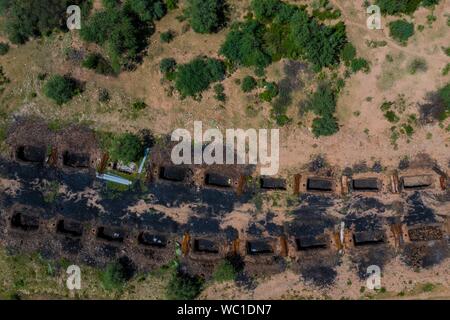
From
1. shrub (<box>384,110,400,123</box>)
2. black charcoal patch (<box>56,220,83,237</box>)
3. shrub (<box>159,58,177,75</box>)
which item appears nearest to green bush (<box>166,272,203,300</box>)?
black charcoal patch (<box>56,220,83,237</box>)

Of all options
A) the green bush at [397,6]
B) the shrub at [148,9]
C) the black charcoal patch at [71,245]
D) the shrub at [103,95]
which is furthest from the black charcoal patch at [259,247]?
the green bush at [397,6]

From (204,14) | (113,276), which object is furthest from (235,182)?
(204,14)

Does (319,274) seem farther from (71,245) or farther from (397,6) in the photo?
(397,6)

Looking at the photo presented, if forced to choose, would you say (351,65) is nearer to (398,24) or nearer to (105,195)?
(398,24)

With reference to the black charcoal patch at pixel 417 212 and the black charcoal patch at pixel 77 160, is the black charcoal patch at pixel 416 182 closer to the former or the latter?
the black charcoal patch at pixel 417 212

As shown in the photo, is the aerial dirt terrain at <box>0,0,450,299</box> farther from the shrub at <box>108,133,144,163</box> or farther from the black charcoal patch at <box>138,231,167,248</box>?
the shrub at <box>108,133,144,163</box>

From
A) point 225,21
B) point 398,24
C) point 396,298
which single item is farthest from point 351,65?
point 396,298
